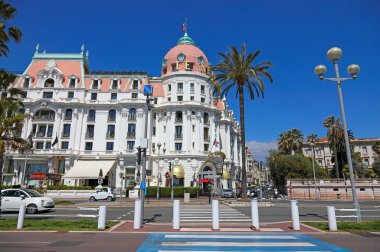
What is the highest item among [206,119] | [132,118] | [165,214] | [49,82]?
[49,82]

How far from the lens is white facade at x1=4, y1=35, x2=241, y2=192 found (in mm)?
47969

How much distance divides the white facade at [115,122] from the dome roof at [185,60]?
Answer: 0.21m

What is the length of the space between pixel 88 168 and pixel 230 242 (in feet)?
138

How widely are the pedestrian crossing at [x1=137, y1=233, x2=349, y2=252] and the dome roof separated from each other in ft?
149

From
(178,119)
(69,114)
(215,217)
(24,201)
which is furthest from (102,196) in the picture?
(215,217)

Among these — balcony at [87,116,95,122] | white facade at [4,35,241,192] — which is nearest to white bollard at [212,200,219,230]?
white facade at [4,35,241,192]

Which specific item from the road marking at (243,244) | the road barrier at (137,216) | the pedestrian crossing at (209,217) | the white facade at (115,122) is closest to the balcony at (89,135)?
the white facade at (115,122)

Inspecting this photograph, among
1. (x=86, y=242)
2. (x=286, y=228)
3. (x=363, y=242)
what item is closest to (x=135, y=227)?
(x=86, y=242)

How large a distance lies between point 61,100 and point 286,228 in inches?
1955

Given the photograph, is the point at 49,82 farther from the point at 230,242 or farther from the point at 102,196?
the point at 230,242

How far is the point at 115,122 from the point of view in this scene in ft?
169

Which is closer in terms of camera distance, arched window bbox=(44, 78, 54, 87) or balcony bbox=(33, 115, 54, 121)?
balcony bbox=(33, 115, 54, 121)

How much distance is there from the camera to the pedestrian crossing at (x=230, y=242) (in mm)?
7566

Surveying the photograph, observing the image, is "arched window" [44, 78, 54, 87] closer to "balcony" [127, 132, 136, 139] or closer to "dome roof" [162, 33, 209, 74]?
"balcony" [127, 132, 136, 139]
